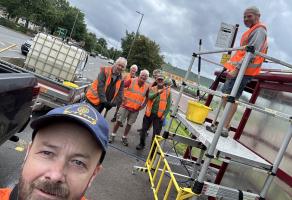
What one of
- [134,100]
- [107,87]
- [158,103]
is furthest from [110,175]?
[134,100]

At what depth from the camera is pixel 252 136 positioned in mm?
7500

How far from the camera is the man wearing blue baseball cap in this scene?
179cm

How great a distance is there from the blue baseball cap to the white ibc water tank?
9460 millimetres

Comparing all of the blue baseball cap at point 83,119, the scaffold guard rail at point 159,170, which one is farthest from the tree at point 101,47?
the blue baseball cap at point 83,119

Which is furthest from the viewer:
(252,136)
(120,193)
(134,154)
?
(134,154)

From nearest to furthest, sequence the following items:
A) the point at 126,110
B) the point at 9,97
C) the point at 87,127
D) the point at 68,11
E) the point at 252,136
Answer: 1. the point at 87,127
2. the point at 9,97
3. the point at 252,136
4. the point at 126,110
5. the point at 68,11

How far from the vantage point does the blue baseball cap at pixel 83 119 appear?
192 centimetres

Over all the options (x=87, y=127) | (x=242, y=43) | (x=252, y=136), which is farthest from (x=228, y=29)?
(x=87, y=127)

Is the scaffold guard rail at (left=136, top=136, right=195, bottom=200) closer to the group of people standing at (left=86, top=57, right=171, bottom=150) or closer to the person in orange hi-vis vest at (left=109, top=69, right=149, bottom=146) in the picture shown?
the group of people standing at (left=86, top=57, right=171, bottom=150)

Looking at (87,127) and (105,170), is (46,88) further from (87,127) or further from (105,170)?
(87,127)

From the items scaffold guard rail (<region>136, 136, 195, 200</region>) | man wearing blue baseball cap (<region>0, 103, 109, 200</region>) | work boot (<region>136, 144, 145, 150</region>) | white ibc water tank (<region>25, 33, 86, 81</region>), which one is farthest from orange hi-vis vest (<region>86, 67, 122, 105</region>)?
man wearing blue baseball cap (<region>0, 103, 109, 200</region>)

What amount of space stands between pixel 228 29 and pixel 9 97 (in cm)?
419

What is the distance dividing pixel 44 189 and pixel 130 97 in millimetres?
9075

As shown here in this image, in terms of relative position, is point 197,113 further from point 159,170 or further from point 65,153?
point 65,153
